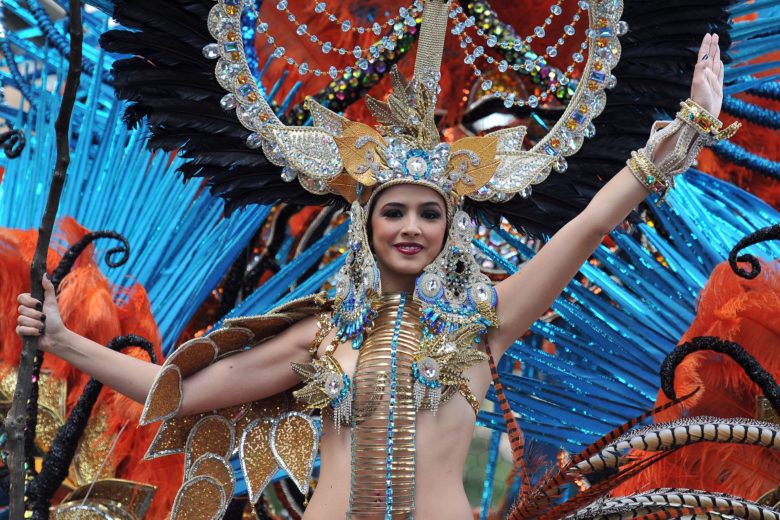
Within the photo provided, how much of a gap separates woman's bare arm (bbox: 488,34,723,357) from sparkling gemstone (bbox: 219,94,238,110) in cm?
82

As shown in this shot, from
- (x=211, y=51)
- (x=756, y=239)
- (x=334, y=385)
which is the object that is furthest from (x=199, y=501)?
(x=756, y=239)

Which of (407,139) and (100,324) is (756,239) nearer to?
(407,139)

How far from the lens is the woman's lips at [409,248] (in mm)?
2697

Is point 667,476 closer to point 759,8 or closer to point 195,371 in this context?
point 195,371

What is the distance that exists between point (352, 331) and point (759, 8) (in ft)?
6.95

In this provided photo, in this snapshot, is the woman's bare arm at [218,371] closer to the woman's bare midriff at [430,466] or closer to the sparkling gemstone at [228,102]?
the woman's bare midriff at [430,466]

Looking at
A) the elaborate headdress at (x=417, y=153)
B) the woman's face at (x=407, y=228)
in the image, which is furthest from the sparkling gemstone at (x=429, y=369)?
the woman's face at (x=407, y=228)

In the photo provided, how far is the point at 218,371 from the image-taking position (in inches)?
111

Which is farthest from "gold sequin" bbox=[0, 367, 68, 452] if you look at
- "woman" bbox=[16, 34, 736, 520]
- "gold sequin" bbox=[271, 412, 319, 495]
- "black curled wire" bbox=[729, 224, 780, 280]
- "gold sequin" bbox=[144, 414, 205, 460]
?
"black curled wire" bbox=[729, 224, 780, 280]

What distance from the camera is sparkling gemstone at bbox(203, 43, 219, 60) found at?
9.57 ft

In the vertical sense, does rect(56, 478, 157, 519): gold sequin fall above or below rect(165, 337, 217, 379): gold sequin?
below

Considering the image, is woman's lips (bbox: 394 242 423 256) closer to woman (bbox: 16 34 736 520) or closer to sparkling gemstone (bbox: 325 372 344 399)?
woman (bbox: 16 34 736 520)

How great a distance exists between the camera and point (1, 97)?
15.2ft

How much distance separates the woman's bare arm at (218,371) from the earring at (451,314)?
13.1 inches
